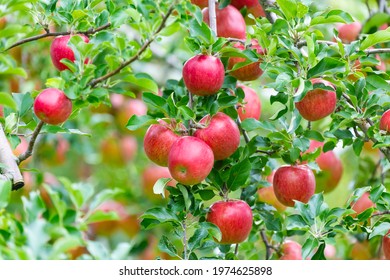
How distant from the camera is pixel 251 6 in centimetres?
180

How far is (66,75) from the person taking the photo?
4.66 ft

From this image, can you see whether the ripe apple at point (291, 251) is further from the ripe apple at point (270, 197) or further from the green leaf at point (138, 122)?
the green leaf at point (138, 122)

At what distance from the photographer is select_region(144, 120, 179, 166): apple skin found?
149 cm

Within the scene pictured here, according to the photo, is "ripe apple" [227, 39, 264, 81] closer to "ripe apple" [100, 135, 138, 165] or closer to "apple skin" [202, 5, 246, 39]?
"apple skin" [202, 5, 246, 39]

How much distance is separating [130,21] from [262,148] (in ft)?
1.38

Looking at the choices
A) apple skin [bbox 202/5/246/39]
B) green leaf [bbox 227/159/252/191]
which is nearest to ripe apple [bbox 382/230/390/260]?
green leaf [bbox 227/159/252/191]

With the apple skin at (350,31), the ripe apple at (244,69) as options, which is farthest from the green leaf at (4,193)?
the apple skin at (350,31)

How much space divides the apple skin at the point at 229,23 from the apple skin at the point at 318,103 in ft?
0.79

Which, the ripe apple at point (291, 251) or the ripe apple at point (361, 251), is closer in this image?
the ripe apple at point (291, 251)

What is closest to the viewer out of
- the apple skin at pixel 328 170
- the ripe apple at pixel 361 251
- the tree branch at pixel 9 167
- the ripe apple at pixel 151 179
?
the tree branch at pixel 9 167

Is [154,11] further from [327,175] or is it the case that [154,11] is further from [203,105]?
[327,175]

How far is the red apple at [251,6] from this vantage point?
1.80 metres

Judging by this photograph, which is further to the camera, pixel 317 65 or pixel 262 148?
pixel 262 148

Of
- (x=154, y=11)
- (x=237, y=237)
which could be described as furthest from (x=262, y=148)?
(x=154, y=11)
